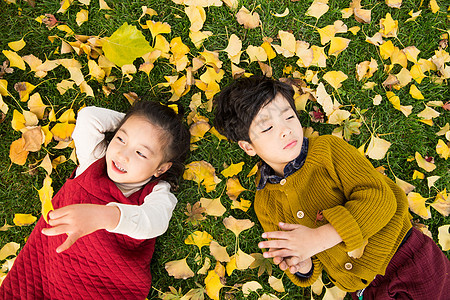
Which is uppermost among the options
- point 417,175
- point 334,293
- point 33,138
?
point 33,138

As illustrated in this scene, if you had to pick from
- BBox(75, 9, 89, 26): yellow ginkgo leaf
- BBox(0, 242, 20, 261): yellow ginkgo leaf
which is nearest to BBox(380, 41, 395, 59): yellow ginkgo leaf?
BBox(75, 9, 89, 26): yellow ginkgo leaf

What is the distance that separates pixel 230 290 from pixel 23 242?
121 cm

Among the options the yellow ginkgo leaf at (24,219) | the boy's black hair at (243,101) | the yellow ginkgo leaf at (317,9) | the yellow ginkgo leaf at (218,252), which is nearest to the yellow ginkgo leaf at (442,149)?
the boy's black hair at (243,101)

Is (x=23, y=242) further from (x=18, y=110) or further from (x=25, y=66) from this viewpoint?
(x=25, y=66)

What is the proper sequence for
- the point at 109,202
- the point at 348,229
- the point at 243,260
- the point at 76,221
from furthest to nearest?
1. the point at 243,260
2. the point at 109,202
3. the point at 348,229
4. the point at 76,221

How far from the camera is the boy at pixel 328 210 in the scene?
4.99 ft

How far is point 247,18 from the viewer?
1.97m

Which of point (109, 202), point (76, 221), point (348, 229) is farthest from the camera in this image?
point (109, 202)

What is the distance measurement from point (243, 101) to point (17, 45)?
137cm

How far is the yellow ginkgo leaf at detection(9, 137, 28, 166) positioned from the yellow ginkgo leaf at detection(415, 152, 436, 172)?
7.37 feet

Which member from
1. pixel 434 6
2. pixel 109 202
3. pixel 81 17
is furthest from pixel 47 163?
pixel 434 6

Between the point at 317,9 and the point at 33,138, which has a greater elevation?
the point at 317,9

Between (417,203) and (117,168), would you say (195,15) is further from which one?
(417,203)

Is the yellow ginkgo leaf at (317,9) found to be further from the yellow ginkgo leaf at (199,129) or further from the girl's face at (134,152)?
the girl's face at (134,152)
